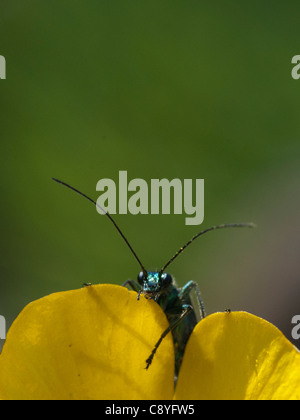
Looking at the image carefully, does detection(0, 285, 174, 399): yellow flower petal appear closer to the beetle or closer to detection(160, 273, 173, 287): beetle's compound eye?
the beetle

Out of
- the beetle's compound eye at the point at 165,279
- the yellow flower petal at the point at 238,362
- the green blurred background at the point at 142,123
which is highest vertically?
the green blurred background at the point at 142,123

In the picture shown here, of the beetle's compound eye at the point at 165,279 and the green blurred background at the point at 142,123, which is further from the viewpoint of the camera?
the green blurred background at the point at 142,123

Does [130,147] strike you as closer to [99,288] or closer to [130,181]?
[130,181]

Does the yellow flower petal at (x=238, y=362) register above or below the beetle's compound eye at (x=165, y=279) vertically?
below

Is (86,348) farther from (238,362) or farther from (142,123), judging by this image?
(142,123)

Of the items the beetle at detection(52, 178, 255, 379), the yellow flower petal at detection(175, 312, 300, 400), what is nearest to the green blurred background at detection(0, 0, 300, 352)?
the beetle at detection(52, 178, 255, 379)

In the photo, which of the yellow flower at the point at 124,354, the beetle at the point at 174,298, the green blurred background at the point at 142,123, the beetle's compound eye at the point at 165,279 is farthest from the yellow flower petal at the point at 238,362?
the green blurred background at the point at 142,123

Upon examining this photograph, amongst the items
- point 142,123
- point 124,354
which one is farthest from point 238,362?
point 142,123

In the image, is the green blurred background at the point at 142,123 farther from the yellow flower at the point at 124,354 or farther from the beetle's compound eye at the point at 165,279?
the yellow flower at the point at 124,354
